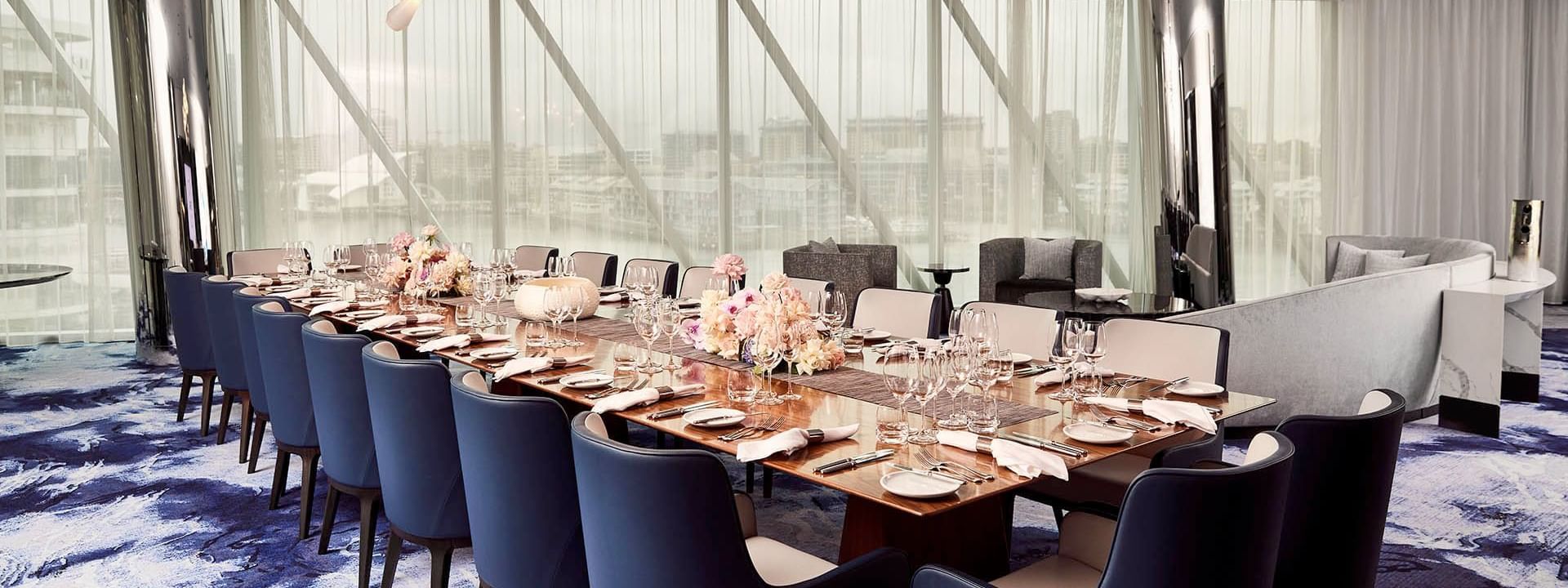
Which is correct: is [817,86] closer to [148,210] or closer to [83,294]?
[148,210]

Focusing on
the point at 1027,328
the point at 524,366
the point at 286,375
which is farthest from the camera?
the point at 1027,328

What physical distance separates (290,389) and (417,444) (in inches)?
48.1

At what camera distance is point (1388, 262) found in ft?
26.7

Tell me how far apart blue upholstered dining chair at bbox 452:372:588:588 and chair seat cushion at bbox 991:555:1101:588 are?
3.07ft

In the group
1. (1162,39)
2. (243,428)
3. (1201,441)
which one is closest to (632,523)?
(1201,441)

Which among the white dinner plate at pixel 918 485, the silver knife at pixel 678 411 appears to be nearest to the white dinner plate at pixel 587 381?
the silver knife at pixel 678 411

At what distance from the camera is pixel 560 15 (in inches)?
355

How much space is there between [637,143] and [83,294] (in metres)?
4.53

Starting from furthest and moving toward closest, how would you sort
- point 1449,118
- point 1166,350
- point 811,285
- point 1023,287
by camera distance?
1. point 1449,118
2. point 1023,287
3. point 811,285
4. point 1166,350

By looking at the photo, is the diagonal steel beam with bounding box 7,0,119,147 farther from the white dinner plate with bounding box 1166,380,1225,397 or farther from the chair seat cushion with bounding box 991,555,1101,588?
the chair seat cushion with bounding box 991,555,1101,588

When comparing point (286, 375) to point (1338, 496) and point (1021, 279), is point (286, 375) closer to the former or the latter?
point (1338, 496)

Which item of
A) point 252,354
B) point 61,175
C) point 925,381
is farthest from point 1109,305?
point 61,175

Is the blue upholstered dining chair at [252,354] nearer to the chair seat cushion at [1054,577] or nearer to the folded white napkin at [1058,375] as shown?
the folded white napkin at [1058,375]

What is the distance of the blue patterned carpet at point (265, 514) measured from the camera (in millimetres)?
3584
